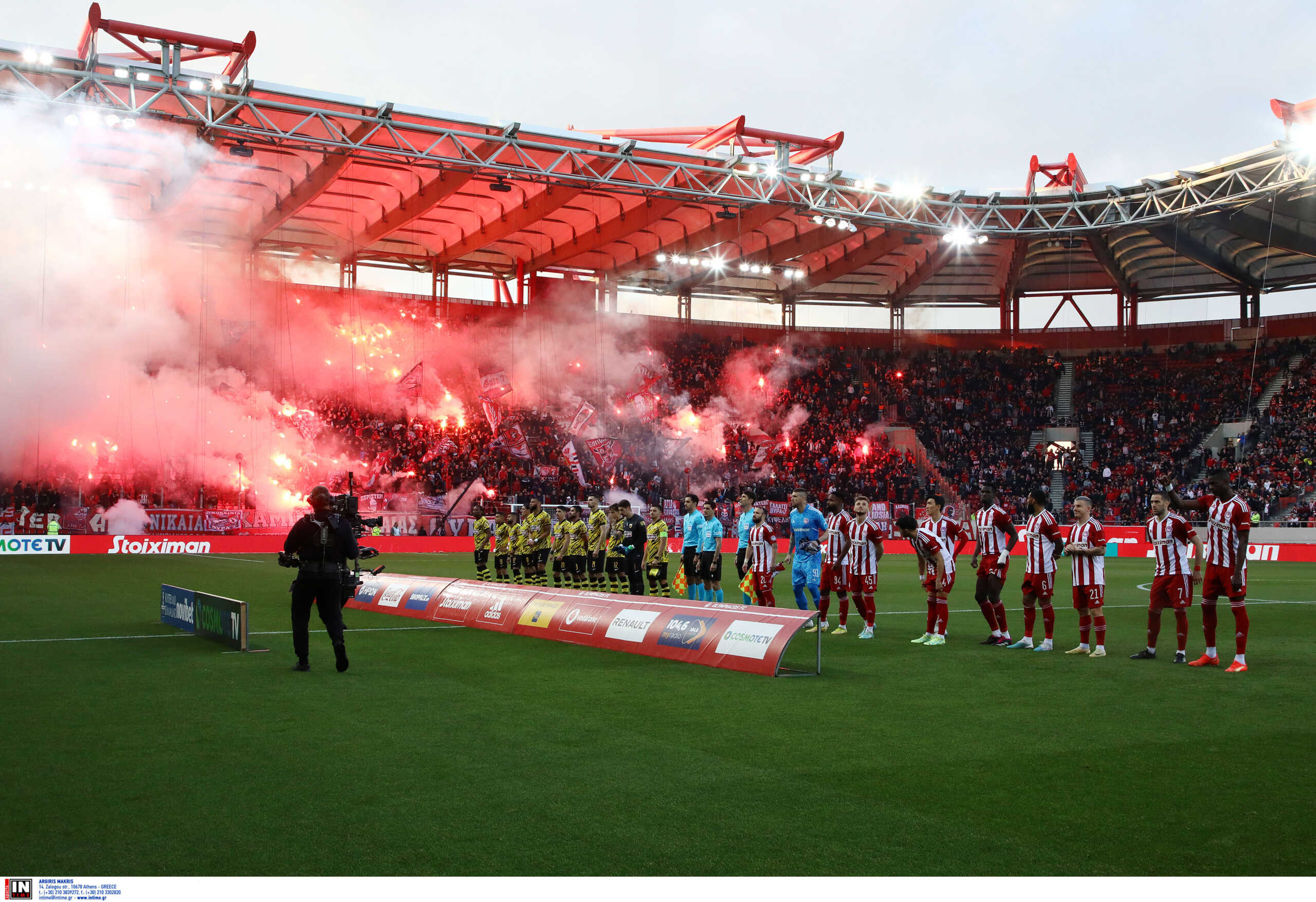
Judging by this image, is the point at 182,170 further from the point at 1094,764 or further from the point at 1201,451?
the point at 1201,451

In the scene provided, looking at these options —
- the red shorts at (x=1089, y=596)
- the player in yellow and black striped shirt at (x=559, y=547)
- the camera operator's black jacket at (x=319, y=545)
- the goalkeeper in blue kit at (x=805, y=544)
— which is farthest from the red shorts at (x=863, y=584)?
the player in yellow and black striped shirt at (x=559, y=547)

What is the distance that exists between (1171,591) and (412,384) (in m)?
33.7

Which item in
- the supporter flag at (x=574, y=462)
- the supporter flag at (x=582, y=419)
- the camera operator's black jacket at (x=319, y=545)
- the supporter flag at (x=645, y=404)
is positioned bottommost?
the camera operator's black jacket at (x=319, y=545)

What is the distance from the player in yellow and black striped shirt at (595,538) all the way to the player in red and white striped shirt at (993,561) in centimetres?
777

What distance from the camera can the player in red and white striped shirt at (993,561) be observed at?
13.0 meters

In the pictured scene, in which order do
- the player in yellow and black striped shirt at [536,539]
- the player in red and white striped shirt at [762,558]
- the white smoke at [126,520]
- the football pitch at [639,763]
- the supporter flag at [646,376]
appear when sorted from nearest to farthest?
1. the football pitch at [639,763]
2. the player in red and white striped shirt at [762,558]
3. the player in yellow and black striped shirt at [536,539]
4. the white smoke at [126,520]
5. the supporter flag at [646,376]

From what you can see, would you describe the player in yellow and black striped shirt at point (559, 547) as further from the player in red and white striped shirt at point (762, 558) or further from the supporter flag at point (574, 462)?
the supporter flag at point (574, 462)

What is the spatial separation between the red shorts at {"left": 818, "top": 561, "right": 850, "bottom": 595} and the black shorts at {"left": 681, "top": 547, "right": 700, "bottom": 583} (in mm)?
3561

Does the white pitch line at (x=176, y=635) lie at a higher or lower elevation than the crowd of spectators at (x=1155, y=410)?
lower

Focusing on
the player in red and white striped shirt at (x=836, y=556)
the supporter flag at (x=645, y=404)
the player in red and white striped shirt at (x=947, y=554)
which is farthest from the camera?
the supporter flag at (x=645, y=404)

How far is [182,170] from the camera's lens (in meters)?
29.2

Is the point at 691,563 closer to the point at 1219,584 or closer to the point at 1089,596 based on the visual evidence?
the point at 1089,596

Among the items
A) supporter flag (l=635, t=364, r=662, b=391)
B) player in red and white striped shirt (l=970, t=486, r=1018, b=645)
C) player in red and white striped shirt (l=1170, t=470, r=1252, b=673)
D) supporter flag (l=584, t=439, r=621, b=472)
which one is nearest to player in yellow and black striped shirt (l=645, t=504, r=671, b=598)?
player in red and white striped shirt (l=970, t=486, r=1018, b=645)

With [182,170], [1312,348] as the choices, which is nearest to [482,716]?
[182,170]
